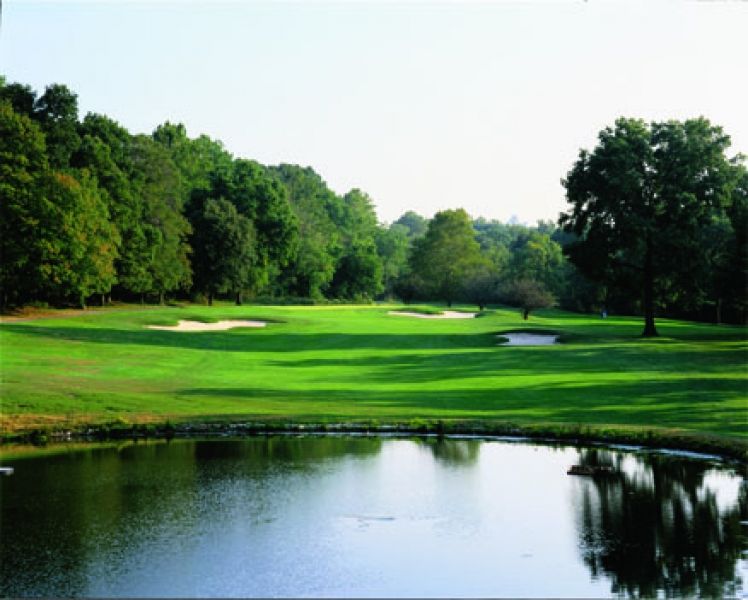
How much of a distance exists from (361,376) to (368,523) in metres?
22.1

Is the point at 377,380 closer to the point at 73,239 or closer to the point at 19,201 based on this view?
the point at 73,239

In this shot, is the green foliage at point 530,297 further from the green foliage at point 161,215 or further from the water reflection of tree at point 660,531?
the water reflection of tree at point 660,531

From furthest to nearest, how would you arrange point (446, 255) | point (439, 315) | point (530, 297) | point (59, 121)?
point (446, 255)
point (439, 315)
point (530, 297)
point (59, 121)

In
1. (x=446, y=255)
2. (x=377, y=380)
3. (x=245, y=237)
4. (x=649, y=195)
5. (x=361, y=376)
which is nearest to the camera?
(x=377, y=380)

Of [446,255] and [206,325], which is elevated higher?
[446,255]

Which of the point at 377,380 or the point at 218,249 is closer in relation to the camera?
the point at 377,380

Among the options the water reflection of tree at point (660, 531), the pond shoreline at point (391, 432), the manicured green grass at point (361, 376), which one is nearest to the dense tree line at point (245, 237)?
the manicured green grass at point (361, 376)

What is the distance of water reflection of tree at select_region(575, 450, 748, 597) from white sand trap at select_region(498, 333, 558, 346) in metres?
32.0

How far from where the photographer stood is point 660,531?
668 inches

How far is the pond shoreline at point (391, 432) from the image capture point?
24953 millimetres

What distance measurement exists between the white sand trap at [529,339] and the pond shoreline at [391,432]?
91.6 feet

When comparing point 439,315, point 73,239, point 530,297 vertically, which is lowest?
point 439,315

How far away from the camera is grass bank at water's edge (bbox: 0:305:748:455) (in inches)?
1089

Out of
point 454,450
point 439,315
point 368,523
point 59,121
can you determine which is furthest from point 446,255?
point 368,523
